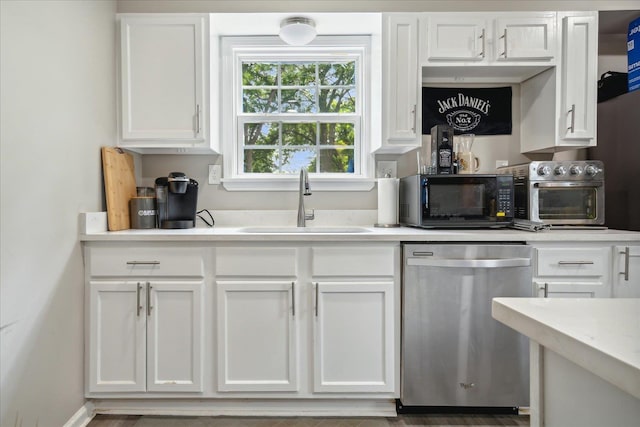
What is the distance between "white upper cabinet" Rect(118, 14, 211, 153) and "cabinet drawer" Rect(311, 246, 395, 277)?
1078mm

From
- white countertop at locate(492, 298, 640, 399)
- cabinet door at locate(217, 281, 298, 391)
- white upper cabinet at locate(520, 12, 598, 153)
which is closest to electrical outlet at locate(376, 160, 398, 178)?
white upper cabinet at locate(520, 12, 598, 153)

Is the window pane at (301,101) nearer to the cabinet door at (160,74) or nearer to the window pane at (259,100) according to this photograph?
the window pane at (259,100)

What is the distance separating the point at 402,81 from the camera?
6.88 ft

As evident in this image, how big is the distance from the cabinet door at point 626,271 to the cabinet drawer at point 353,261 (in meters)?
1.14

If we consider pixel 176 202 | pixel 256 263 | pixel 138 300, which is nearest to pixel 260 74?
pixel 176 202

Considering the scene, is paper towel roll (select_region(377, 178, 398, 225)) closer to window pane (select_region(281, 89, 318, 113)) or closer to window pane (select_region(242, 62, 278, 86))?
window pane (select_region(281, 89, 318, 113))

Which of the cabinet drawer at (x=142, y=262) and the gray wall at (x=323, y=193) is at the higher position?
the gray wall at (x=323, y=193)

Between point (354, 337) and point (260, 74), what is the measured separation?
73.9 inches

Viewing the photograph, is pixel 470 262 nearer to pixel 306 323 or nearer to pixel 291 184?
pixel 306 323

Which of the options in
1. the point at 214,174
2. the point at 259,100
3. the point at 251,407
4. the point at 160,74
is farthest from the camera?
the point at 259,100

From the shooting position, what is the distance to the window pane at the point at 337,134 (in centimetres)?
252

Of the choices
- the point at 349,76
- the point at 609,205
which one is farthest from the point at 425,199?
the point at 609,205

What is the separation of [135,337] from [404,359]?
1360mm

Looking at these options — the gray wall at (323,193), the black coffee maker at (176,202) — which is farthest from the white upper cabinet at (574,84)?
the black coffee maker at (176,202)
